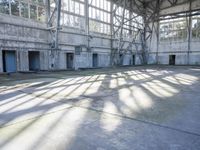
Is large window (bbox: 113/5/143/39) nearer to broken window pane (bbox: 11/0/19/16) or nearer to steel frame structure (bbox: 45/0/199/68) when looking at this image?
steel frame structure (bbox: 45/0/199/68)

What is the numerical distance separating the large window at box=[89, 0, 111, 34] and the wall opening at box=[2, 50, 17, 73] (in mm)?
8658

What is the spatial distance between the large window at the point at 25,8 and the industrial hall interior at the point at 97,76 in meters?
0.07

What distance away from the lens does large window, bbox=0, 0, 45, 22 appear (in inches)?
483

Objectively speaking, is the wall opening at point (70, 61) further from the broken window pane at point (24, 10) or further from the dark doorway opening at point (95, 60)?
the broken window pane at point (24, 10)

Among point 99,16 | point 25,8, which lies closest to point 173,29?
point 99,16

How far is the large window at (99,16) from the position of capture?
18925 millimetres

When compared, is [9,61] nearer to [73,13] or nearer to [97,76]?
[97,76]

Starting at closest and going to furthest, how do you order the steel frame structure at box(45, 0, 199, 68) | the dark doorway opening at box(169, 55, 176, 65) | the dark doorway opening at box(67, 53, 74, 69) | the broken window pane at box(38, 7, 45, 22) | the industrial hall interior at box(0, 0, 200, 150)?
1. the industrial hall interior at box(0, 0, 200, 150)
2. the broken window pane at box(38, 7, 45, 22)
3. the dark doorway opening at box(67, 53, 74, 69)
4. the steel frame structure at box(45, 0, 199, 68)
5. the dark doorway opening at box(169, 55, 176, 65)

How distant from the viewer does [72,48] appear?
1712 cm

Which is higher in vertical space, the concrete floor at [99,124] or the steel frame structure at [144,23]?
the steel frame structure at [144,23]

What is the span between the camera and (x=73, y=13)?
1694 cm

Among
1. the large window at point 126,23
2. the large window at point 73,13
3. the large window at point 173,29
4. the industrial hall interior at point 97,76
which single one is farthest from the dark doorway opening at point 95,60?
the large window at point 173,29

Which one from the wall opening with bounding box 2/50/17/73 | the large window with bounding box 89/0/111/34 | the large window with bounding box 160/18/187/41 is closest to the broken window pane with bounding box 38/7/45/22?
the wall opening with bounding box 2/50/17/73

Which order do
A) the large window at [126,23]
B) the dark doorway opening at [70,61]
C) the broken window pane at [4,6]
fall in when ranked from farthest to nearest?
the large window at [126,23]
the dark doorway opening at [70,61]
the broken window pane at [4,6]
